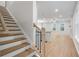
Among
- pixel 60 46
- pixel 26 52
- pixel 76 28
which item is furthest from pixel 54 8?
pixel 26 52

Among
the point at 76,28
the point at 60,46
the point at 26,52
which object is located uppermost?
the point at 76,28

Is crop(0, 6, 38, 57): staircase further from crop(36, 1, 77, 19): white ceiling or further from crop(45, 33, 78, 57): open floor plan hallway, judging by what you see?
crop(36, 1, 77, 19): white ceiling

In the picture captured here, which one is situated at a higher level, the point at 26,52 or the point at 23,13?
the point at 23,13

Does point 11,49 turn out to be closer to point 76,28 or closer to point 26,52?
point 26,52

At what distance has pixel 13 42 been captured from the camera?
8.29ft

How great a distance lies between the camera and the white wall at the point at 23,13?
2.40 m

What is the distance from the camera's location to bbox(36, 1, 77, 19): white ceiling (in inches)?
91.7

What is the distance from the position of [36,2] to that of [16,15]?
374mm

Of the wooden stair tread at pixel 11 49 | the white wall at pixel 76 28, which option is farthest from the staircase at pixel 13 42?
the white wall at pixel 76 28

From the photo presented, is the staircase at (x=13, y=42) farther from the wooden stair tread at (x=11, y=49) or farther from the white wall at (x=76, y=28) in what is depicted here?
the white wall at (x=76, y=28)

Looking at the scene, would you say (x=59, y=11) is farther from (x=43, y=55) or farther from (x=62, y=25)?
(x=43, y=55)

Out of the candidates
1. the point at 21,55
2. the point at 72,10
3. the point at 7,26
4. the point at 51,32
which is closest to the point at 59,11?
the point at 72,10

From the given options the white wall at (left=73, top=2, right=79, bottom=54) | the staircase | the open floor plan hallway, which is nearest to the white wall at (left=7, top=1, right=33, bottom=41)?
the staircase

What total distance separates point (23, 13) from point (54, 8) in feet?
1.58
